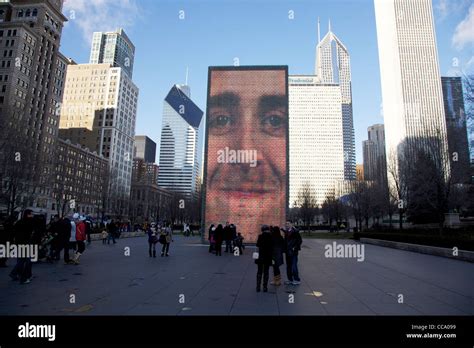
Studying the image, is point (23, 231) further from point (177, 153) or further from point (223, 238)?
point (177, 153)

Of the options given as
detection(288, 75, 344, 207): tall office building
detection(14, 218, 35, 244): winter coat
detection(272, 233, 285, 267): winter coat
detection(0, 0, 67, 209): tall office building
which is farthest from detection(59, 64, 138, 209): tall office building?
detection(272, 233, 285, 267): winter coat

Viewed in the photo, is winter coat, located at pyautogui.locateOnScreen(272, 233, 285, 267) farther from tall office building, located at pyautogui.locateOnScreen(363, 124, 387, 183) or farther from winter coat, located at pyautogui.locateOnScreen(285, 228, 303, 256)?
tall office building, located at pyautogui.locateOnScreen(363, 124, 387, 183)

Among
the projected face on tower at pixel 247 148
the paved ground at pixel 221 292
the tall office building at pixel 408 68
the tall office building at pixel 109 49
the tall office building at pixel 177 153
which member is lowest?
the paved ground at pixel 221 292

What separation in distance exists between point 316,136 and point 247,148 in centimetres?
14827

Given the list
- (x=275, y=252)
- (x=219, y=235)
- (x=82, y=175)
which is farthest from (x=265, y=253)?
(x=82, y=175)

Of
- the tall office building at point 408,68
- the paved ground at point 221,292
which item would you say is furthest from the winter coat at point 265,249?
the tall office building at point 408,68

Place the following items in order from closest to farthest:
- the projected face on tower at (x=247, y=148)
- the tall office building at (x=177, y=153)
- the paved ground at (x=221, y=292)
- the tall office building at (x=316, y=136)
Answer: the paved ground at (x=221, y=292) < the projected face on tower at (x=247, y=148) < the tall office building at (x=177, y=153) < the tall office building at (x=316, y=136)

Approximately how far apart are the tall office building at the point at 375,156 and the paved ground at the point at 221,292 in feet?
147

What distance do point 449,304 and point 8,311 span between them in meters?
10.3

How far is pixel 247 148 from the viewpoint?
3030 centimetres

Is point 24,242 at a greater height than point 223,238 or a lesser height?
greater

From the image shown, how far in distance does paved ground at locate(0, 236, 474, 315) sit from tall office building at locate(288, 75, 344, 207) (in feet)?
496

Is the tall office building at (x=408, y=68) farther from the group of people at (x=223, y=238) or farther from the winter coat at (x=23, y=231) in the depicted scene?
the winter coat at (x=23, y=231)

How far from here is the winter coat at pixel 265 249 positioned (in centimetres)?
940
